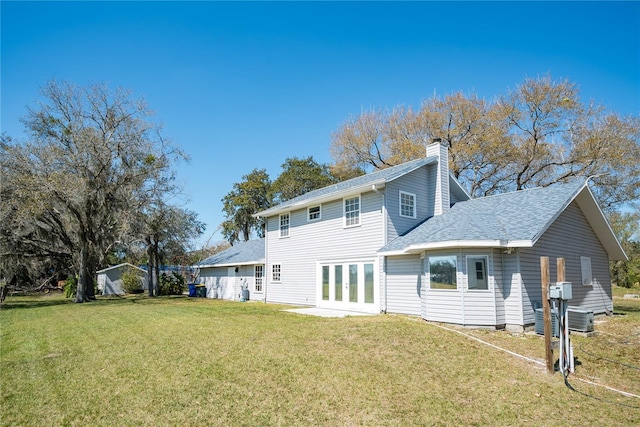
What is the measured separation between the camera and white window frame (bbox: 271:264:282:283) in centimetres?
2031

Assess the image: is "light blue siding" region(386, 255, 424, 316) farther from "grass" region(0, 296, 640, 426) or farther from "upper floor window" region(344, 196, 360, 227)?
"grass" region(0, 296, 640, 426)

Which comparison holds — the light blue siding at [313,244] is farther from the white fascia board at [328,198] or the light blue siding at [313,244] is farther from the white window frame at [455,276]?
the white window frame at [455,276]

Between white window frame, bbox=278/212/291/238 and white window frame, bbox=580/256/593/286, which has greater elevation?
white window frame, bbox=278/212/291/238

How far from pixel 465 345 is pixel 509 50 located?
601 inches

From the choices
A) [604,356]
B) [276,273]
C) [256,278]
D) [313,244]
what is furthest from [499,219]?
[256,278]

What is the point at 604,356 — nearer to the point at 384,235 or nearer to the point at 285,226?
the point at 384,235

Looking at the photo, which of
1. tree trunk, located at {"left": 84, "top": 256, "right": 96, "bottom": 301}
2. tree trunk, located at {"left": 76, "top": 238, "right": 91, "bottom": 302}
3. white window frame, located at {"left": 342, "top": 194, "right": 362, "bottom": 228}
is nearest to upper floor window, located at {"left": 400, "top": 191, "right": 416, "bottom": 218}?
white window frame, located at {"left": 342, "top": 194, "right": 362, "bottom": 228}

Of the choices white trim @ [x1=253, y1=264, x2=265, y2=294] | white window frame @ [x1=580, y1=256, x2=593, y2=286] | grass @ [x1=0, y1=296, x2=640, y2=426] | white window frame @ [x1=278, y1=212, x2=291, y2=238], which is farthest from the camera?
white trim @ [x1=253, y1=264, x2=265, y2=294]

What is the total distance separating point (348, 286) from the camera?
52.0 feet

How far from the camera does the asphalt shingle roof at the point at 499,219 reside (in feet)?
36.6

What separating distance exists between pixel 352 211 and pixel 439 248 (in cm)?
502

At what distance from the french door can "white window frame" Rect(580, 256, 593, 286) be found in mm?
7882

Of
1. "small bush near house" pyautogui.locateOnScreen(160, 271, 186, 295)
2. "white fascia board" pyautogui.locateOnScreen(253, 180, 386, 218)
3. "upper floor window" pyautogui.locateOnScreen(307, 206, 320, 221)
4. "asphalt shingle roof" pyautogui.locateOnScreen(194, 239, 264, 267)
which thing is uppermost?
"white fascia board" pyautogui.locateOnScreen(253, 180, 386, 218)

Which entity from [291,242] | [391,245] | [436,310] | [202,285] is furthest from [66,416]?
[202,285]
